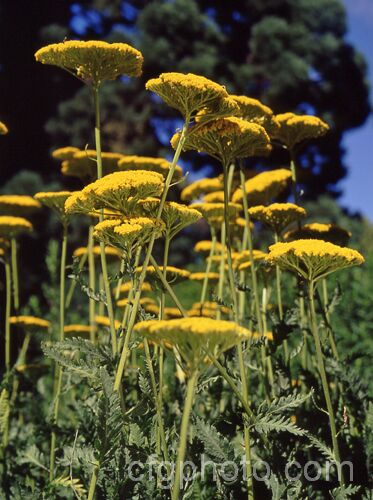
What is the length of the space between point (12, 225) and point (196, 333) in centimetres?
216

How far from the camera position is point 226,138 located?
249 cm

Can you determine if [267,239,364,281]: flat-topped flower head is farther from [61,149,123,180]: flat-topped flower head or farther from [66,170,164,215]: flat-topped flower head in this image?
[61,149,123,180]: flat-topped flower head

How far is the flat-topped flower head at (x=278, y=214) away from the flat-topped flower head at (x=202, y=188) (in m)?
0.65

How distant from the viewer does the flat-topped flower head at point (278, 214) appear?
9.41 ft

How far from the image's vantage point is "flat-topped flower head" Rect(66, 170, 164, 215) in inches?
81.7

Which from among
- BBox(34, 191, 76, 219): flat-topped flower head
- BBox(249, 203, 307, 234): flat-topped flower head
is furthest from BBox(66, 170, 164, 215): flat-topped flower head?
BBox(249, 203, 307, 234): flat-topped flower head

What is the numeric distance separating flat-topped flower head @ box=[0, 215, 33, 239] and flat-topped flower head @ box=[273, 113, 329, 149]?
4.61ft

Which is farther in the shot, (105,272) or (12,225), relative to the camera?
(12,225)

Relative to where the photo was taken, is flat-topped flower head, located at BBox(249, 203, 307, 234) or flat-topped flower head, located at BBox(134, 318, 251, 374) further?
flat-topped flower head, located at BBox(249, 203, 307, 234)

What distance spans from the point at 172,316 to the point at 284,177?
108cm

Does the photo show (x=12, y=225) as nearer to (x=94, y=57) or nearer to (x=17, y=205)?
(x=17, y=205)

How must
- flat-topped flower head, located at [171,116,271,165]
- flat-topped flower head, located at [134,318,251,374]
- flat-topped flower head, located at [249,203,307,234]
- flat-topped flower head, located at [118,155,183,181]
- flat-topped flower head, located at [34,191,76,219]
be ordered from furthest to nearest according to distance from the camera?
flat-topped flower head, located at [118,155,183,181], flat-topped flower head, located at [34,191,76,219], flat-topped flower head, located at [249,203,307,234], flat-topped flower head, located at [171,116,271,165], flat-topped flower head, located at [134,318,251,374]

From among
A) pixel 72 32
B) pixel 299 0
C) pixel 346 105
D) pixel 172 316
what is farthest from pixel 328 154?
pixel 172 316

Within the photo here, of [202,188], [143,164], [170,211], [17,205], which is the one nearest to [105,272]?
[170,211]
